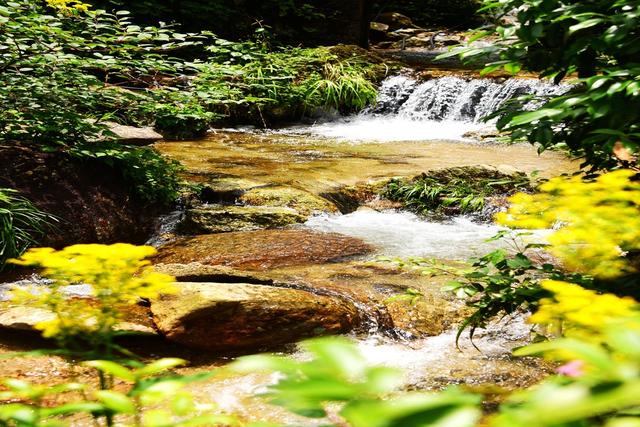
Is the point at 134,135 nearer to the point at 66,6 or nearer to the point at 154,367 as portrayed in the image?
the point at 66,6

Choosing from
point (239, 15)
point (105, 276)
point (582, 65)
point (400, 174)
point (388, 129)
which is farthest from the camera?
point (239, 15)

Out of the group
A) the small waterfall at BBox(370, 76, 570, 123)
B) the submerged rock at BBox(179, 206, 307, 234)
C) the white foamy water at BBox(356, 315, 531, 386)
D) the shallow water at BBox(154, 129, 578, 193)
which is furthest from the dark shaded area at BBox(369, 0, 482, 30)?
the white foamy water at BBox(356, 315, 531, 386)

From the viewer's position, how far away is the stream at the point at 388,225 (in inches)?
118

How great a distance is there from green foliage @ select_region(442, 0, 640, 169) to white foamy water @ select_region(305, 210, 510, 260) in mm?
2978

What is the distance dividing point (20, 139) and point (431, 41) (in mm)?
19304

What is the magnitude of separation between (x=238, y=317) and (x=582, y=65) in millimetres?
2216

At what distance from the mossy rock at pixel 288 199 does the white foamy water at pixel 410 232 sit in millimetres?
156

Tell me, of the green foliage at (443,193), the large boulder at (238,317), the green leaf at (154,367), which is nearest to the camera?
the green leaf at (154,367)

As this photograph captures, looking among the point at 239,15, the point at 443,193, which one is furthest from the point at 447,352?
the point at 239,15

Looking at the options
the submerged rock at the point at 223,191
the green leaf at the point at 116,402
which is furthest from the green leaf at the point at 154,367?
the submerged rock at the point at 223,191

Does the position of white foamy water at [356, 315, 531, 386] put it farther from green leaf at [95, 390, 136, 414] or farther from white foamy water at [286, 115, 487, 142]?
white foamy water at [286, 115, 487, 142]

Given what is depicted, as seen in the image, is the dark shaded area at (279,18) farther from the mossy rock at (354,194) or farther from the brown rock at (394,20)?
the mossy rock at (354,194)

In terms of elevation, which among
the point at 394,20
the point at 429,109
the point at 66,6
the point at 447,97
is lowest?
the point at 429,109

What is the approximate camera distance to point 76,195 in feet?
16.4
